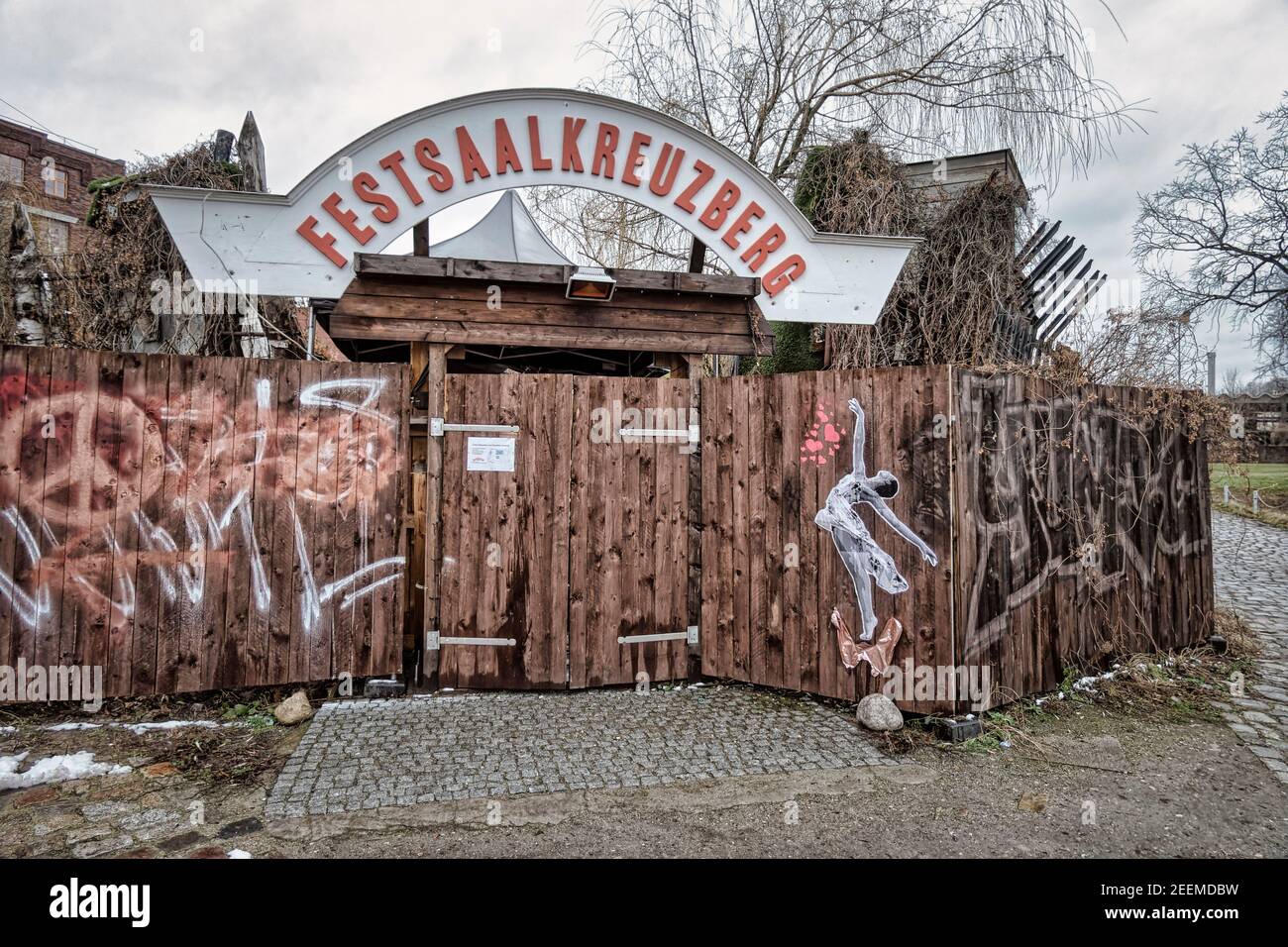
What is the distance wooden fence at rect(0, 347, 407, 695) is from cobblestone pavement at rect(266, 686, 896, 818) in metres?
0.78

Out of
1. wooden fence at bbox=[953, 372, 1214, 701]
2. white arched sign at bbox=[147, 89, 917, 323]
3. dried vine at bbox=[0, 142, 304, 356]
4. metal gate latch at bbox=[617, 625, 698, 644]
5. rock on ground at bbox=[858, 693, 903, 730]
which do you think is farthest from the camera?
dried vine at bbox=[0, 142, 304, 356]

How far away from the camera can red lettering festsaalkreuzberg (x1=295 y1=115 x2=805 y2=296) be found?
203 inches

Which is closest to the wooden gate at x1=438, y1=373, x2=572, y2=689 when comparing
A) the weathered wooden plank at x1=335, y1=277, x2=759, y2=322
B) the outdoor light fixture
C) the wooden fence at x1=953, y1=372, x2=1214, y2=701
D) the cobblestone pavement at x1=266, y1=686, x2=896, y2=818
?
the cobblestone pavement at x1=266, y1=686, x2=896, y2=818

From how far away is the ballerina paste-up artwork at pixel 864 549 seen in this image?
4805mm

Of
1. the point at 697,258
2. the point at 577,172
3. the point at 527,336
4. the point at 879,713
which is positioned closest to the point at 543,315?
the point at 527,336

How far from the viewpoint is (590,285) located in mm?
5445

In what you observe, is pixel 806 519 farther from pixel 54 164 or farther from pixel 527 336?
pixel 54 164

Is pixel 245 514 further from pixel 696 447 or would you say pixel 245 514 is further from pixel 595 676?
pixel 696 447

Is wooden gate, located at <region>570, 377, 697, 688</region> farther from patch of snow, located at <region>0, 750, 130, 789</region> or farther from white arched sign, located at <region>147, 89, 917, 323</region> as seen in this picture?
patch of snow, located at <region>0, 750, 130, 789</region>

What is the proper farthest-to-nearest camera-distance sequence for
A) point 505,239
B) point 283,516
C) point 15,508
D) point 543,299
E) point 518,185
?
point 505,239 < point 543,299 < point 518,185 < point 283,516 < point 15,508

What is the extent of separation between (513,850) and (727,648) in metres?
2.65

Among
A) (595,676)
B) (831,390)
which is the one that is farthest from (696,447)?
(595,676)

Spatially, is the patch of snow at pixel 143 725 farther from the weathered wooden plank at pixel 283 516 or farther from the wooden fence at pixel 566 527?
the weathered wooden plank at pixel 283 516

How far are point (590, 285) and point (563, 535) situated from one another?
76.8 inches
